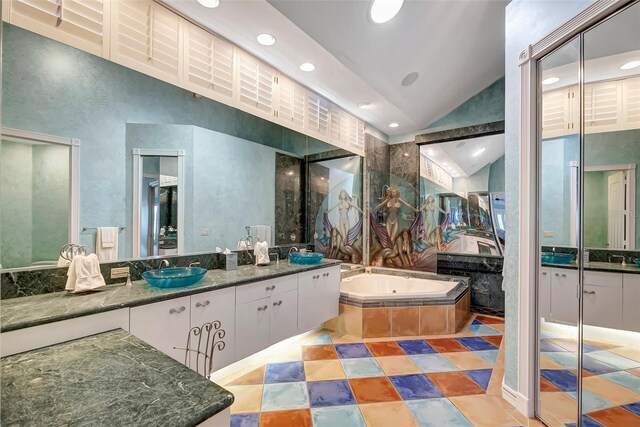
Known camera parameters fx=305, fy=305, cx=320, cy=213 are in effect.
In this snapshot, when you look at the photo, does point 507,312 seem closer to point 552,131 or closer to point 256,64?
point 552,131

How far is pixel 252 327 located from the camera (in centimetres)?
245

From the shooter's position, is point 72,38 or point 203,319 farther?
point 203,319

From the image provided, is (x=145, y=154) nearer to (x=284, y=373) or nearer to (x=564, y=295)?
(x=284, y=373)

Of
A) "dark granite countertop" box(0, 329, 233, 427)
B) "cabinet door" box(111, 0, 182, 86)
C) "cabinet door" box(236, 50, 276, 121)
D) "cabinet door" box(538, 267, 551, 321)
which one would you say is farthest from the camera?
"cabinet door" box(236, 50, 276, 121)

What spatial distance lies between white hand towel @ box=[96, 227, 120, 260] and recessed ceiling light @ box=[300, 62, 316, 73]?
225 centimetres

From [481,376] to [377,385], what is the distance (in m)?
0.88

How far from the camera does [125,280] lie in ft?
7.13

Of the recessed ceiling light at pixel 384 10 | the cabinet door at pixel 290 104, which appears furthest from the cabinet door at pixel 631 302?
the cabinet door at pixel 290 104

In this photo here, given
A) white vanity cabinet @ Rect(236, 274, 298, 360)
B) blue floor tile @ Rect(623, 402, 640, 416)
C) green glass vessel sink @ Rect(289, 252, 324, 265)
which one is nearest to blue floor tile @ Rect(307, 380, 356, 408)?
white vanity cabinet @ Rect(236, 274, 298, 360)

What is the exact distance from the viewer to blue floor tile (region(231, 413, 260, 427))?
6.35 feet

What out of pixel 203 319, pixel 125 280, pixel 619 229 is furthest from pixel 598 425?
pixel 125 280

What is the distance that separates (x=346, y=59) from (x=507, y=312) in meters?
2.57

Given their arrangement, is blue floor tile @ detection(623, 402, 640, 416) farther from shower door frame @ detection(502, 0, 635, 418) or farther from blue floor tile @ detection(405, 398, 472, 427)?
blue floor tile @ detection(405, 398, 472, 427)

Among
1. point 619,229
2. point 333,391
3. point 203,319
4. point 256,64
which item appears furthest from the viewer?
point 256,64
